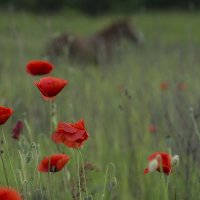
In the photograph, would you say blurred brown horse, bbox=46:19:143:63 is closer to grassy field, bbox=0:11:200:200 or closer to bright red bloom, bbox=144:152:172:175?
grassy field, bbox=0:11:200:200

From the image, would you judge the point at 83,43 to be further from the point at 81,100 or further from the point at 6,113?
the point at 6,113

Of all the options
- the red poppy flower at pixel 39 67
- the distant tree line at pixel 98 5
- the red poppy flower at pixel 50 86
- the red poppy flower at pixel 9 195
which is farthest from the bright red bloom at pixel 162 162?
the distant tree line at pixel 98 5

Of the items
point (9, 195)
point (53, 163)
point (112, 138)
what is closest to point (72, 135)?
point (53, 163)

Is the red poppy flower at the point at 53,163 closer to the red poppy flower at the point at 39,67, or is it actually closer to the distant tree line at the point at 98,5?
the red poppy flower at the point at 39,67

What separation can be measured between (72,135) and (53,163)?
10 cm

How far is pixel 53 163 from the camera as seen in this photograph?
1.82m

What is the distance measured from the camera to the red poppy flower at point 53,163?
1803mm

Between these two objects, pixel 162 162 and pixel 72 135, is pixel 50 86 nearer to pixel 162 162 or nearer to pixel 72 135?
pixel 72 135

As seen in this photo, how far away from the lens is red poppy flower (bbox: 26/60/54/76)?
227cm

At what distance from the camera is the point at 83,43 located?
11539mm

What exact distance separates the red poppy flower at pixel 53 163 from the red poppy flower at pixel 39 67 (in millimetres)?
534

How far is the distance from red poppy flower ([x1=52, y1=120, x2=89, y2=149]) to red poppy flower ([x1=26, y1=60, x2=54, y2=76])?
0.47m

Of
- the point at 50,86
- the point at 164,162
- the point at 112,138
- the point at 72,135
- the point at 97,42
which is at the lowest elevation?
the point at 112,138

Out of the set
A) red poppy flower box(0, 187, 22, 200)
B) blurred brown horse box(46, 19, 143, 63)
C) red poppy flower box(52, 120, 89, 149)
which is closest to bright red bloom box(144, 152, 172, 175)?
red poppy flower box(52, 120, 89, 149)
